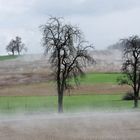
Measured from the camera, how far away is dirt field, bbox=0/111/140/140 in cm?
2780

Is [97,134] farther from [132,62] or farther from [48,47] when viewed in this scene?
[132,62]

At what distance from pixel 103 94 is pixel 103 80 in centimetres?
1135

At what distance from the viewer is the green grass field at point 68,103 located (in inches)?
1918

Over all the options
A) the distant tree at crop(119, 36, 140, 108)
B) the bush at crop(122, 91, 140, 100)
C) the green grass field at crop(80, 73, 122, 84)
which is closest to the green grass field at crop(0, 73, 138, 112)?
the bush at crop(122, 91, 140, 100)

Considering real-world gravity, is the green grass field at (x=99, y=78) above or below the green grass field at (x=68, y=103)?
above

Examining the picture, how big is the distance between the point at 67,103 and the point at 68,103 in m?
0.11

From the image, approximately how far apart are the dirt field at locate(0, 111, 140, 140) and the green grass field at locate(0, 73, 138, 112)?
37.8 feet

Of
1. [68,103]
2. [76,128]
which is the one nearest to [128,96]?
[68,103]

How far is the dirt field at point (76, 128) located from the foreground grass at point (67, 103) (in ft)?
37.8

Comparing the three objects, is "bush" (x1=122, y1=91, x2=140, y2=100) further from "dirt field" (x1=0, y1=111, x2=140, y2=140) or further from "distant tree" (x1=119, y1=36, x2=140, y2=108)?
"dirt field" (x1=0, y1=111, x2=140, y2=140)

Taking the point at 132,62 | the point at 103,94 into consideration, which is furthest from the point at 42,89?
the point at 132,62

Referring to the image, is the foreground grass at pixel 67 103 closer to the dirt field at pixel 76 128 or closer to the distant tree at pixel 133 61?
the distant tree at pixel 133 61

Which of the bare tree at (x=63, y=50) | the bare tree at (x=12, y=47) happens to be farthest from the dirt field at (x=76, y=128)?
the bare tree at (x=12, y=47)

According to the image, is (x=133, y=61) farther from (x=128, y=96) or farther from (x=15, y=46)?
(x=15, y=46)
